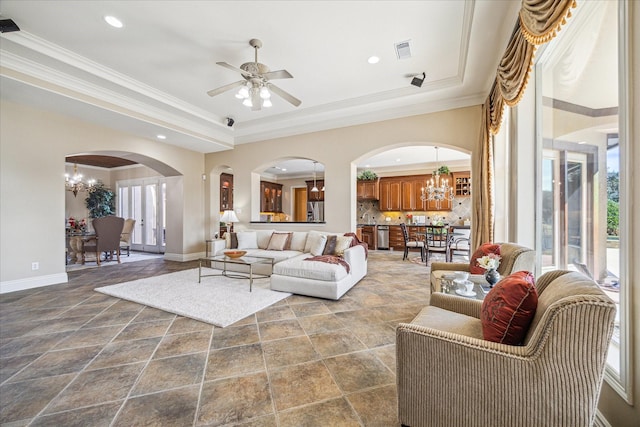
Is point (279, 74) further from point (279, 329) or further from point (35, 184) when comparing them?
point (35, 184)

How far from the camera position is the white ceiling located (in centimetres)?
260

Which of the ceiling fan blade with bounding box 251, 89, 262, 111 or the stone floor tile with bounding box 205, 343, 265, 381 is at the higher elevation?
the ceiling fan blade with bounding box 251, 89, 262, 111

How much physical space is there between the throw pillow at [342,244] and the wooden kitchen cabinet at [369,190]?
5.01m

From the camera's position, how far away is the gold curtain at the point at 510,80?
5.29 feet

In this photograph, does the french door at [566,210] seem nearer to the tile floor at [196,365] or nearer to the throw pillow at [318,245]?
the tile floor at [196,365]

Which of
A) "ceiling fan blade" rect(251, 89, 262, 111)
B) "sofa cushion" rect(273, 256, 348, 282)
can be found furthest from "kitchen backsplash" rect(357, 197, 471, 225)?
"ceiling fan blade" rect(251, 89, 262, 111)

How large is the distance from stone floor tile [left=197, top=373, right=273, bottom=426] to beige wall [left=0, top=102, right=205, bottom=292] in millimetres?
4528

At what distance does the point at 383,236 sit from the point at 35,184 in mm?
8368

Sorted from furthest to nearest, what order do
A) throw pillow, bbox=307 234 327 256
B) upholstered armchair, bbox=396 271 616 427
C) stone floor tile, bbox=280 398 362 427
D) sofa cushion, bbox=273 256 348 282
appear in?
throw pillow, bbox=307 234 327 256, sofa cushion, bbox=273 256 348 282, stone floor tile, bbox=280 398 362 427, upholstered armchair, bbox=396 271 616 427

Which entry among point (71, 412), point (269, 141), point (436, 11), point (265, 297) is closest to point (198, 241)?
point (269, 141)

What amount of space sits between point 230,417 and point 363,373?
93 centimetres

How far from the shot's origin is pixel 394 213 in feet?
31.0

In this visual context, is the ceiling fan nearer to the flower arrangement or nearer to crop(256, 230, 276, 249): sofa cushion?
the flower arrangement

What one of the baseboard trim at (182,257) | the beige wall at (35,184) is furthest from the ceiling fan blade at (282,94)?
the baseboard trim at (182,257)
